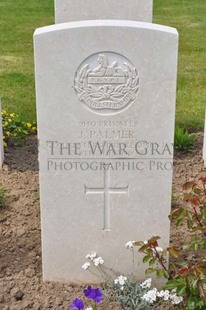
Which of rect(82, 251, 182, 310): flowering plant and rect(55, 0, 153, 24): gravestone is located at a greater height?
rect(55, 0, 153, 24): gravestone

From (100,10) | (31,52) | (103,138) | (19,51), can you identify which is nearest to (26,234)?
(103,138)

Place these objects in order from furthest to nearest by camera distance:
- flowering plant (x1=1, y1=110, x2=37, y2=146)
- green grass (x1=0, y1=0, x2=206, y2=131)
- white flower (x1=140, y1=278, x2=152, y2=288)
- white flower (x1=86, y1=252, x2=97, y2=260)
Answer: green grass (x1=0, y1=0, x2=206, y2=131) < flowering plant (x1=1, y1=110, x2=37, y2=146) < white flower (x1=86, y1=252, x2=97, y2=260) < white flower (x1=140, y1=278, x2=152, y2=288)

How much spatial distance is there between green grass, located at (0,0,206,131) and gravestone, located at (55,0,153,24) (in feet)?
9.31

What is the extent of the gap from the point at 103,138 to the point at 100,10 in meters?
0.79

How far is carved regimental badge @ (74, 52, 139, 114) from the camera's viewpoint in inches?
124

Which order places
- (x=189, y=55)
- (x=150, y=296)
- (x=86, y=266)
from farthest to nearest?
(x=189, y=55) < (x=86, y=266) < (x=150, y=296)

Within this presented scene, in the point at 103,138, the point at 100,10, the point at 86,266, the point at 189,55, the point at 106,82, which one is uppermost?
the point at 100,10

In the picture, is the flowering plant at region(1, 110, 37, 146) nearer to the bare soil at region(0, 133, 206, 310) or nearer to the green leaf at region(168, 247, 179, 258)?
the bare soil at region(0, 133, 206, 310)

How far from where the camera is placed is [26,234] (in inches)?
164

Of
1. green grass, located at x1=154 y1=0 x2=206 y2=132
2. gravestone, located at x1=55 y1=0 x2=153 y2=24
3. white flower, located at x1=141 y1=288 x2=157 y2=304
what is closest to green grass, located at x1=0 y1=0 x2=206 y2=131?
green grass, located at x1=154 y1=0 x2=206 y2=132

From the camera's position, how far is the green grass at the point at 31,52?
6.82 metres

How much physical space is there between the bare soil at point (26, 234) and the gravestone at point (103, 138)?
130mm

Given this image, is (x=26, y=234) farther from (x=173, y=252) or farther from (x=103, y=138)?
(x=173, y=252)

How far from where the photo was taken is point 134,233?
353cm
